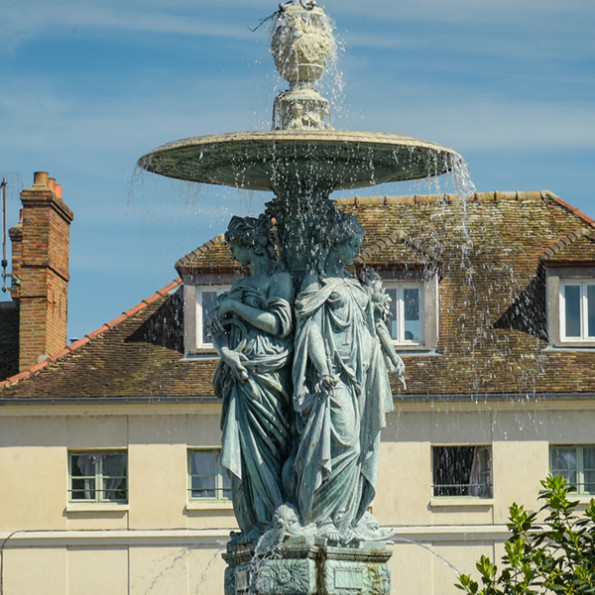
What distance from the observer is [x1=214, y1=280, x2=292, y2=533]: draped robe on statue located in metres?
17.2

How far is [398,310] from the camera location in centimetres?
4372

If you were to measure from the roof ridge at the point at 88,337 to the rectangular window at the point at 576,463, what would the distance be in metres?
9.13

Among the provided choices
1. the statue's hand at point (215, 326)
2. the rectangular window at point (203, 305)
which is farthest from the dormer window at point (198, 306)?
the statue's hand at point (215, 326)

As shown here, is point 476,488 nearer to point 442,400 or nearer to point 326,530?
point 442,400

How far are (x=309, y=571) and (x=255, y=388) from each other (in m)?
1.55

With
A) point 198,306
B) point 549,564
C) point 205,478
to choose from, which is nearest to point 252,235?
point 549,564

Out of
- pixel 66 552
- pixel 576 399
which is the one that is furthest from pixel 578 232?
pixel 66 552

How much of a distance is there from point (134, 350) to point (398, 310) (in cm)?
563

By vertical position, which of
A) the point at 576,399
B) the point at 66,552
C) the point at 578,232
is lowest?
the point at 66,552

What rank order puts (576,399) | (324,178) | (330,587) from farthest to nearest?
(576,399)
(324,178)
(330,587)

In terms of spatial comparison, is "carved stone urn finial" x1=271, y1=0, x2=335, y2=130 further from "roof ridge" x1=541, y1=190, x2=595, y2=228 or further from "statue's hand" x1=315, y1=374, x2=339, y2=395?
"roof ridge" x1=541, y1=190, x2=595, y2=228

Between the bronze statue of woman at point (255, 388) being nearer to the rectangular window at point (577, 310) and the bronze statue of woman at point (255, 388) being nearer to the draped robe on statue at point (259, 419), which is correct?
the draped robe on statue at point (259, 419)

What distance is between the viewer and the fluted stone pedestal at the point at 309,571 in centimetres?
1691

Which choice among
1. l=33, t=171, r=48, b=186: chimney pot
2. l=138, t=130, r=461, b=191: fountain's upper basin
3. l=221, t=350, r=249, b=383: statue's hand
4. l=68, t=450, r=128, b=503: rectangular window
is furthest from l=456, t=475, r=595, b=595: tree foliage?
l=33, t=171, r=48, b=186: chimney pot
